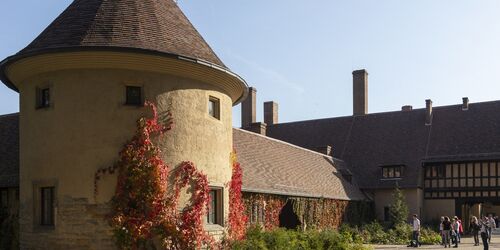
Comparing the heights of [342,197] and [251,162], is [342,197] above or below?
below

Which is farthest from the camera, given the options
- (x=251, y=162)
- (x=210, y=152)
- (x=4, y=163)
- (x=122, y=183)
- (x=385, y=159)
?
(x=385, y=159)

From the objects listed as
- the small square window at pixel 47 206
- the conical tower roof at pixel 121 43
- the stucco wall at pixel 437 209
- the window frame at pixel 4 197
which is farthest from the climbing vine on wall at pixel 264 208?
the stucco wall at pixel 437 209

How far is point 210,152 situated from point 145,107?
97.5 inches

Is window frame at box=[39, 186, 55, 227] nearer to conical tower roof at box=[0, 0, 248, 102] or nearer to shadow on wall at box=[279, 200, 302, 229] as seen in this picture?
conical tower roof at box=[0, 0, 248, 102]

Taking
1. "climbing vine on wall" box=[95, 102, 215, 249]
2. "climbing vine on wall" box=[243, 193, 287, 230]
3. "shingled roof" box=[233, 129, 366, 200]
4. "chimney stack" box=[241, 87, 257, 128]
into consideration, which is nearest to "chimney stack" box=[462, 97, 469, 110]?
"shingled roof" box=[233, 129, 366, 200]

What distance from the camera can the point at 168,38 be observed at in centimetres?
1527

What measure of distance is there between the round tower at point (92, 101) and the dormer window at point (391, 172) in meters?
26.5

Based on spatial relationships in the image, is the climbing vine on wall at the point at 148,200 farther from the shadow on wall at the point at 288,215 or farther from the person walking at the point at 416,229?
the person walking at the point at 416,229

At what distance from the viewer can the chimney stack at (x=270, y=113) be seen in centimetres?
4891

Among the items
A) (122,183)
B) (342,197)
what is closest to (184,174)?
(122,183)

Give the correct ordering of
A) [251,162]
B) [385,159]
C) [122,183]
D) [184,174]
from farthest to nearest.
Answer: [385,159] → [251,162] → [184,174] → [122,183]

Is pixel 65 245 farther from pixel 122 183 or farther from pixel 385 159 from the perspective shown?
pixel 385 159

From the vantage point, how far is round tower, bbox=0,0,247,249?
14164mm

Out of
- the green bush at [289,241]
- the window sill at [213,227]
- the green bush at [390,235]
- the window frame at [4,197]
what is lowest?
the green bush at [390,235]
